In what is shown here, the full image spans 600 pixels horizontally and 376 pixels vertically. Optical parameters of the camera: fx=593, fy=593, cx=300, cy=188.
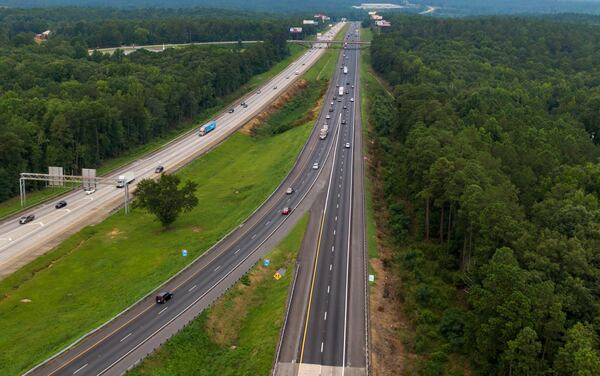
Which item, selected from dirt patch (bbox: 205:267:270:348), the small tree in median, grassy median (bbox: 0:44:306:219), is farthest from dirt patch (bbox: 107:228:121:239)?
dirt patch (bbox: 205:267:270:348)

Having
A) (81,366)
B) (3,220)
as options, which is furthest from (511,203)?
(3,220)

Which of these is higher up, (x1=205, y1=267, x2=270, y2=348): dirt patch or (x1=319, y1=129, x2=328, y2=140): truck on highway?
(x1=319, y1=129, x2=328, y2=140): truck on highway

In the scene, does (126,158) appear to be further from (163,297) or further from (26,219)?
(163,297)

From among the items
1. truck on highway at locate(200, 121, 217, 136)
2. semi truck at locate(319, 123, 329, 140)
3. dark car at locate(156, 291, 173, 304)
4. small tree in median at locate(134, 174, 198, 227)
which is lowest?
dark car at locate(156, 291, 173, 304)

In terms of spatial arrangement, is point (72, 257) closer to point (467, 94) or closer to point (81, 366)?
point (81, 366)

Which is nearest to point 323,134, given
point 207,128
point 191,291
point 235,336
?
point 207,128

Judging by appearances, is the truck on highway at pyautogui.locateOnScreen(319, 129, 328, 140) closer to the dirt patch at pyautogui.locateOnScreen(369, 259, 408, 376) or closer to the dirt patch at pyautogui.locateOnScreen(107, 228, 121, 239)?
the dirt patch at pyautogui.locateOnScreen(107, 228, 121, 239)

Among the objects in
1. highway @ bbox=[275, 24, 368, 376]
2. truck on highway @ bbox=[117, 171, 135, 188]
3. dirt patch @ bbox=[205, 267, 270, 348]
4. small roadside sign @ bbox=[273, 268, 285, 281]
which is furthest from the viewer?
truck on highway @ bbox=[117, 171, 135, 188]
